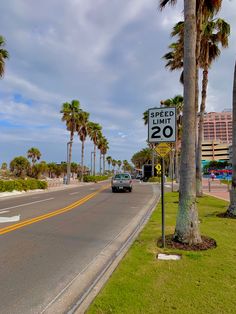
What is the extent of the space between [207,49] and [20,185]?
21.4m

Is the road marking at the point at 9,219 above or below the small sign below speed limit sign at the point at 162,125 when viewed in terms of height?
below

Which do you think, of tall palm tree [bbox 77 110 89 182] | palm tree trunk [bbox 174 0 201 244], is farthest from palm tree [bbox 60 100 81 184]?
palm tree trunk [bbox 174 0 201 244]

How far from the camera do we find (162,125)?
7109 mm

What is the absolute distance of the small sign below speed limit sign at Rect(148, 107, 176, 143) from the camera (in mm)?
7027

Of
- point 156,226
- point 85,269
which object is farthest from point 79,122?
point 85,269

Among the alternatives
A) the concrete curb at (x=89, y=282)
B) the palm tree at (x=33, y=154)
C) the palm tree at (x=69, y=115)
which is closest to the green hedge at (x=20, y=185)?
the palm tree at (x=69, y=115)

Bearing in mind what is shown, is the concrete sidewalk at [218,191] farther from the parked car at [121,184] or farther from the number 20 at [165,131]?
the number 20 at [165,131]

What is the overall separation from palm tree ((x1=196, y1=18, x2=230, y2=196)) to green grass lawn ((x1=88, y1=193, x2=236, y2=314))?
12.5 meters

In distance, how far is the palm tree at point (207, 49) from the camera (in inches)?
701

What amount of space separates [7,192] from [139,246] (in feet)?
74.0

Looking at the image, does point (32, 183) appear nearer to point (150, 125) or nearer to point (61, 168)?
point (150, 125)

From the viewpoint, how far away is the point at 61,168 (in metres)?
114

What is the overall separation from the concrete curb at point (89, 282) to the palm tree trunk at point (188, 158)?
5.02ft

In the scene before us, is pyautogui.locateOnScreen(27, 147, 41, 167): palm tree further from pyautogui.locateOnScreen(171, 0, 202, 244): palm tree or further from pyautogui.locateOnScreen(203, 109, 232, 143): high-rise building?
pyautogui.locateOnScreen(203, 109, 232, 143): high-rise building
